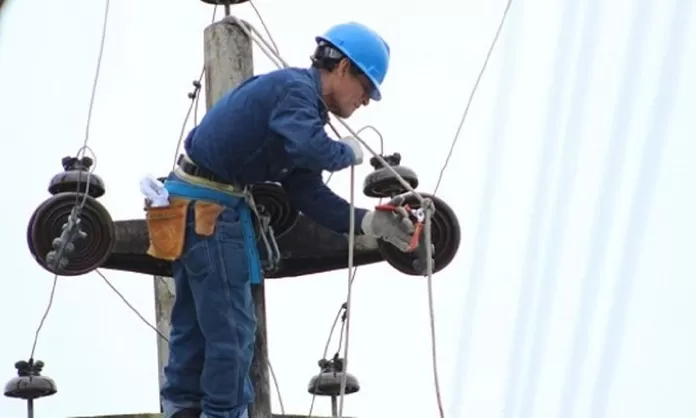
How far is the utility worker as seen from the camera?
4.18m

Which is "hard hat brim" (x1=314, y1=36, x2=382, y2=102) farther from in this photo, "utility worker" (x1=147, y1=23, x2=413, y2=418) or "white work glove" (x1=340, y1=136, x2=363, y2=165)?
"white work glove" (x1=340, y1=136, x2=363, y2=165)

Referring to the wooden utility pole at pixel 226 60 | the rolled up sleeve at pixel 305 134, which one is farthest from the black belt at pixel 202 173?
the wooden utility pole at pixel 226 60

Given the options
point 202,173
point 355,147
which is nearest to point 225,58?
point 202,173

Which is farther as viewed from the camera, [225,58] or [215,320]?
[225,58]

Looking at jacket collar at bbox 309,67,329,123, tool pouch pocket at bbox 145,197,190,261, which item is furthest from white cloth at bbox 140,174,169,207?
jacket collar at bbox 309,67,329,123

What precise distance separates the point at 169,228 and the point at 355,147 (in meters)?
0.63

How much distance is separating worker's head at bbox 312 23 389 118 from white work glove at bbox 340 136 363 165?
0.38 feet

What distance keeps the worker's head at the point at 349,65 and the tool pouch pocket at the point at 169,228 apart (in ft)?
1.81

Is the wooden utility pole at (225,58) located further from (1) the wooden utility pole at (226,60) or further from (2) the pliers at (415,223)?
(2) the pliers at (415,223)

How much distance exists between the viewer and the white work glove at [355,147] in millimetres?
4148

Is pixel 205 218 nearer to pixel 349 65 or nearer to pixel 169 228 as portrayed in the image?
pixel 169 228

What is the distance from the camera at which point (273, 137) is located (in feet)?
13.8

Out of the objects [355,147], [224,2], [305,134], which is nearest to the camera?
[305,134]

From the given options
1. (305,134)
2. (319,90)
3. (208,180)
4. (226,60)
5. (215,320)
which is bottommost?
(215,320)
